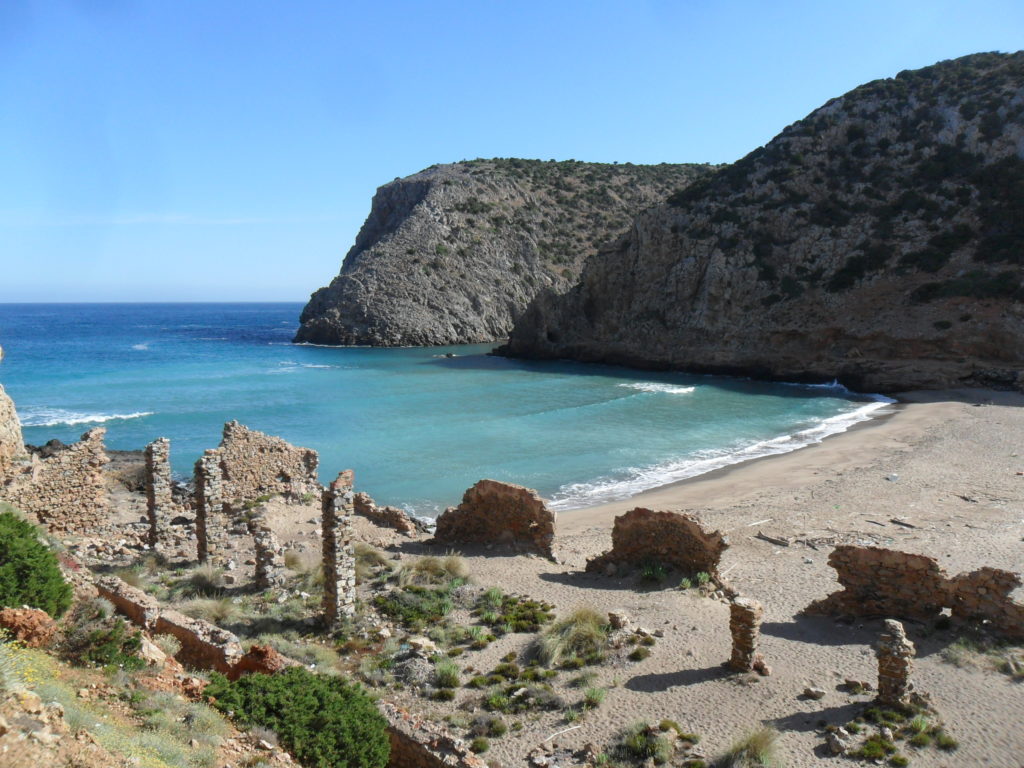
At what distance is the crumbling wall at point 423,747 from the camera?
7.43m

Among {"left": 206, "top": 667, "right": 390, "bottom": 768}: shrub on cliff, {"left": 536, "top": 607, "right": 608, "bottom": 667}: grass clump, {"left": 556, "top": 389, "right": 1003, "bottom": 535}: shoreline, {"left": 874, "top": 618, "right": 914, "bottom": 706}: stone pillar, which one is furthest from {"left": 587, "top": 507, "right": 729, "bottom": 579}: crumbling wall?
{"left": 206, "top": 667, "right": 390, "bottom": 768}: shrub on cliff

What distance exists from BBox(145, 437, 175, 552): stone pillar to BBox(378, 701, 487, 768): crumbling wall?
9.50 metres

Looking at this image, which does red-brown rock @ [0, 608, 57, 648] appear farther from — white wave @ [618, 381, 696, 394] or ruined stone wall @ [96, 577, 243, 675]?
white wave @ [618, 381, 696, 394]

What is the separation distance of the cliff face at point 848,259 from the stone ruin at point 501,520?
113 feet

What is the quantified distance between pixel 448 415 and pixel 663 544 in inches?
962

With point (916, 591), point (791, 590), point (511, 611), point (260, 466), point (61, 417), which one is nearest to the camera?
point (916, 591)

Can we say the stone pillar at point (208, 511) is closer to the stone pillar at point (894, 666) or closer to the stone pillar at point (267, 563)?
the stone pillar at point (267, 563)

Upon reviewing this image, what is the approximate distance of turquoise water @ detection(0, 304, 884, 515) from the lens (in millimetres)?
26828

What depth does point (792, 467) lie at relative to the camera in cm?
2605

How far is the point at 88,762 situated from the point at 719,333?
5261 centimetres

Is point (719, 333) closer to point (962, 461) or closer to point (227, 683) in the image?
point (962, 461)

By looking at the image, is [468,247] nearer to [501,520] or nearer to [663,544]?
[501,520]

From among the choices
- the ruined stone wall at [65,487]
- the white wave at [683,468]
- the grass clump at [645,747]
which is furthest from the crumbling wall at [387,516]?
the grass clump at [645,747]

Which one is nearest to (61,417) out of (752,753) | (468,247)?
(752,753)
